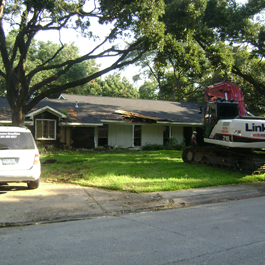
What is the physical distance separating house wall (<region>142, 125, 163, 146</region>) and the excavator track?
8871 millimetres

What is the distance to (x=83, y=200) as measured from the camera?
26.4ft

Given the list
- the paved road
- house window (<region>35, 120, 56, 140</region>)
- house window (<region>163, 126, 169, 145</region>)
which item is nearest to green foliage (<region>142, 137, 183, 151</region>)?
house window (<region>163, 126, 169, 145</region>)

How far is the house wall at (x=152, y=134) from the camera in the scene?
24.2m

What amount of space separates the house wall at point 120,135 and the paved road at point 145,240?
52.6ft

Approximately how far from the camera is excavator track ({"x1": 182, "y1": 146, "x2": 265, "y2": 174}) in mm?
11961

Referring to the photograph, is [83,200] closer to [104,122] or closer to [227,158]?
[227,158]

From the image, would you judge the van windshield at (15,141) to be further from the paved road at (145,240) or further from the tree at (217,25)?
the tree at (217,25)

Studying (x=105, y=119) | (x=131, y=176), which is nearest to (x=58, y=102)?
(x=105, y=119)

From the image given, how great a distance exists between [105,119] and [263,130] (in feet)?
40.6

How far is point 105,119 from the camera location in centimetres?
2158

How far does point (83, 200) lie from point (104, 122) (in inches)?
554

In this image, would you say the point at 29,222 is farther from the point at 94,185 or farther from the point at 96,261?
the point at 94,185

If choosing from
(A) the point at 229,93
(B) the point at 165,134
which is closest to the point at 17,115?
(A) the point at 229,93

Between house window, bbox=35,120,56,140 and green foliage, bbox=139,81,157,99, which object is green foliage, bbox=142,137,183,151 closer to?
house window, bbox=35,120,56,140
